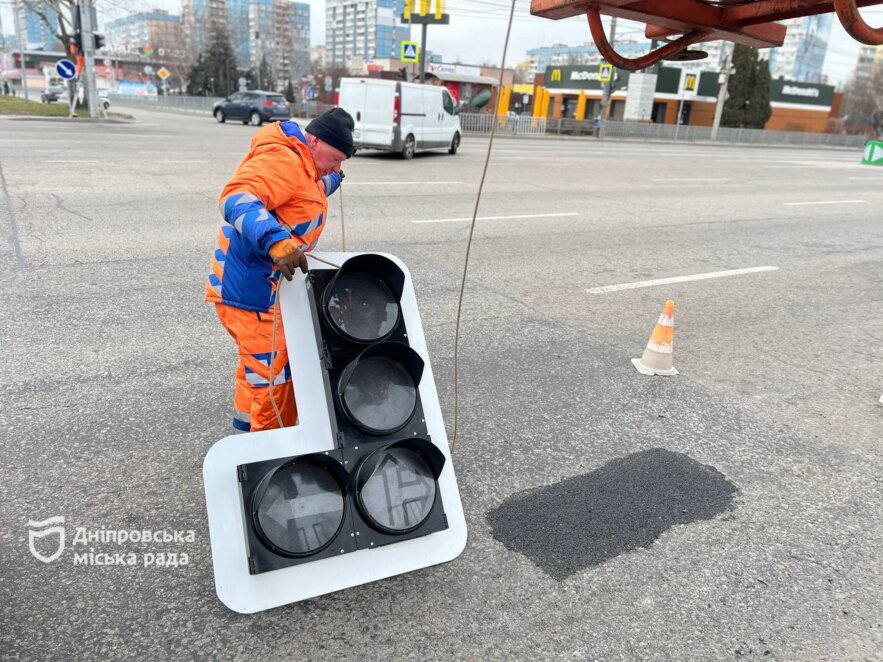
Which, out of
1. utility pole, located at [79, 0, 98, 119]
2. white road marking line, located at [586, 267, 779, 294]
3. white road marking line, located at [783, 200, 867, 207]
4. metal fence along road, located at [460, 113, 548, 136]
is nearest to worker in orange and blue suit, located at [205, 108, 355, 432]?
white road marking line, located at [586, 267, 779, 294]

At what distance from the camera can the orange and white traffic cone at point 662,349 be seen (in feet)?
15.7

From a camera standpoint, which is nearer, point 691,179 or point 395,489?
point 395,489

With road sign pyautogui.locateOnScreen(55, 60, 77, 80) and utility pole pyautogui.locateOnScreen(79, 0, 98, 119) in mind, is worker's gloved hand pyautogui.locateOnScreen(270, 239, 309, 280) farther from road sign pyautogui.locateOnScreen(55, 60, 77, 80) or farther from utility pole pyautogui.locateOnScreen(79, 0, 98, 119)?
utility pole pyautogui.locateOnScreen(79, 0, 98, 119)

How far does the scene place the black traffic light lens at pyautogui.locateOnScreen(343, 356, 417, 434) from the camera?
250 centimetres

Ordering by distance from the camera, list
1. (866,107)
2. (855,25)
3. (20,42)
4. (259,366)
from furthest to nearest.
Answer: (866,107), (20,42), (259,366), (855,25)

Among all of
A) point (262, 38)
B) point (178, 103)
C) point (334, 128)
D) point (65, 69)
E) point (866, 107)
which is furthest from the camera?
point (262, 38)

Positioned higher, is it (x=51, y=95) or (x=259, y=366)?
(x=51, y=95)

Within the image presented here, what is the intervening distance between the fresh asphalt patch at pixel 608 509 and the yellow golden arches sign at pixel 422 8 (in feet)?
98.5

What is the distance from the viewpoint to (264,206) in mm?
2541

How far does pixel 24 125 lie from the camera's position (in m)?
22.0

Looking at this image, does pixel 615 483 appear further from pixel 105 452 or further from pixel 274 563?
pixel 105 452

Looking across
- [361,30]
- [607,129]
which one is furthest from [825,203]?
[361,30]

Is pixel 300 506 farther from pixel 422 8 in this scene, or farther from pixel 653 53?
pixel 422 8

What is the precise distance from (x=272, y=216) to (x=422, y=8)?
3043cm
